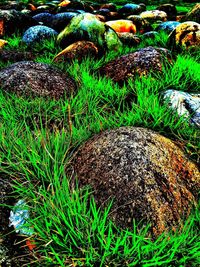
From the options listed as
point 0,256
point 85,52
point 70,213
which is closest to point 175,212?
point 70,213

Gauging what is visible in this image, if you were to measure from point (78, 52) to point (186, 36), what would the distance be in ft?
4.85

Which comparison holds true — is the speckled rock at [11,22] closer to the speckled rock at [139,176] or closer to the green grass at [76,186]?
the green grass at [76,186]

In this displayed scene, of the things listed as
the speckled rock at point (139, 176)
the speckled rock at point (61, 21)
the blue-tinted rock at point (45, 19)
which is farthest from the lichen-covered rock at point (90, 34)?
the speckled rock at point (139, 176)

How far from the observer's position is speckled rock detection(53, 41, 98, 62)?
3988 millimetres

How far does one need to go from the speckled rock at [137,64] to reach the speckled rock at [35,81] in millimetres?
449

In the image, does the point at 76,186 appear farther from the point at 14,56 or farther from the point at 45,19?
the point at 45,19

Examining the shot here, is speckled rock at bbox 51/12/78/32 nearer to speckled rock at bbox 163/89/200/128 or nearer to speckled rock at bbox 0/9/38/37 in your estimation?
speckled rock at bbox 0/9/38/37

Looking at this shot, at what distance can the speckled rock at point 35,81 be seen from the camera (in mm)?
3078

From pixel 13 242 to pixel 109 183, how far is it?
0.56 m

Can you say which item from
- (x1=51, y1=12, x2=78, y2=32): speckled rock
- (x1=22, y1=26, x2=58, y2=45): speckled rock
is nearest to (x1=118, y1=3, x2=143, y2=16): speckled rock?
(x1=51, y1=12, x2=78, y2=32): speckled rock

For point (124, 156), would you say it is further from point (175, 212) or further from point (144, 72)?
point (144, 72)

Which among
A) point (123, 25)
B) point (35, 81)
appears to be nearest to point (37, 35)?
point (123, 25)

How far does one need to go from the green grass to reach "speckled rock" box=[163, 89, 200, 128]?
0.08m

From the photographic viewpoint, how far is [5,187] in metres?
1.95
